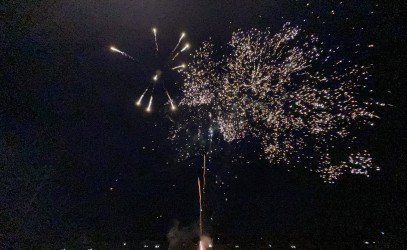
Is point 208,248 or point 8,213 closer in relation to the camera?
point 8,213

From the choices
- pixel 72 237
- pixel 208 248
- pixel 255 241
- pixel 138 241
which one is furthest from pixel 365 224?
pixel 72 237

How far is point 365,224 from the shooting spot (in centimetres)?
1928

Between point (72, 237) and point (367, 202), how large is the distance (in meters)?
17.3

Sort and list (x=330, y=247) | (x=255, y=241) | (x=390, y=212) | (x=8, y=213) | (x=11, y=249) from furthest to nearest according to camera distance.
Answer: (x=255, y=241) < (x=330, y=247) < (x=390, y=212) < (x=8, y=213) < (x=11, y=249)

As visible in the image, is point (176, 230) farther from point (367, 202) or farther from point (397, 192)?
point (397, 192)

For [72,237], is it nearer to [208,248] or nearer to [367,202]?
[208,248]

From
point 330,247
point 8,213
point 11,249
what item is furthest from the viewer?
point 330,247

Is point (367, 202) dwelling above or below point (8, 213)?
above

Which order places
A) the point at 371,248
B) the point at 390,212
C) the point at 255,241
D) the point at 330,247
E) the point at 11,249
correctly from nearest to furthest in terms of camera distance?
1. the point at 11,249
2. the point at 390,212
3. the point at 371,248
4. the point at 330,247
5. the point at 255,241

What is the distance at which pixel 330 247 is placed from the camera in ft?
67.7

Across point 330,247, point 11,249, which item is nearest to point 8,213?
point 11,249

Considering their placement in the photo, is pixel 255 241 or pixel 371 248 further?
pixel 255 241

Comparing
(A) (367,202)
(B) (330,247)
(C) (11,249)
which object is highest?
(A) (367,202)

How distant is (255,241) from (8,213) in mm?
14888
